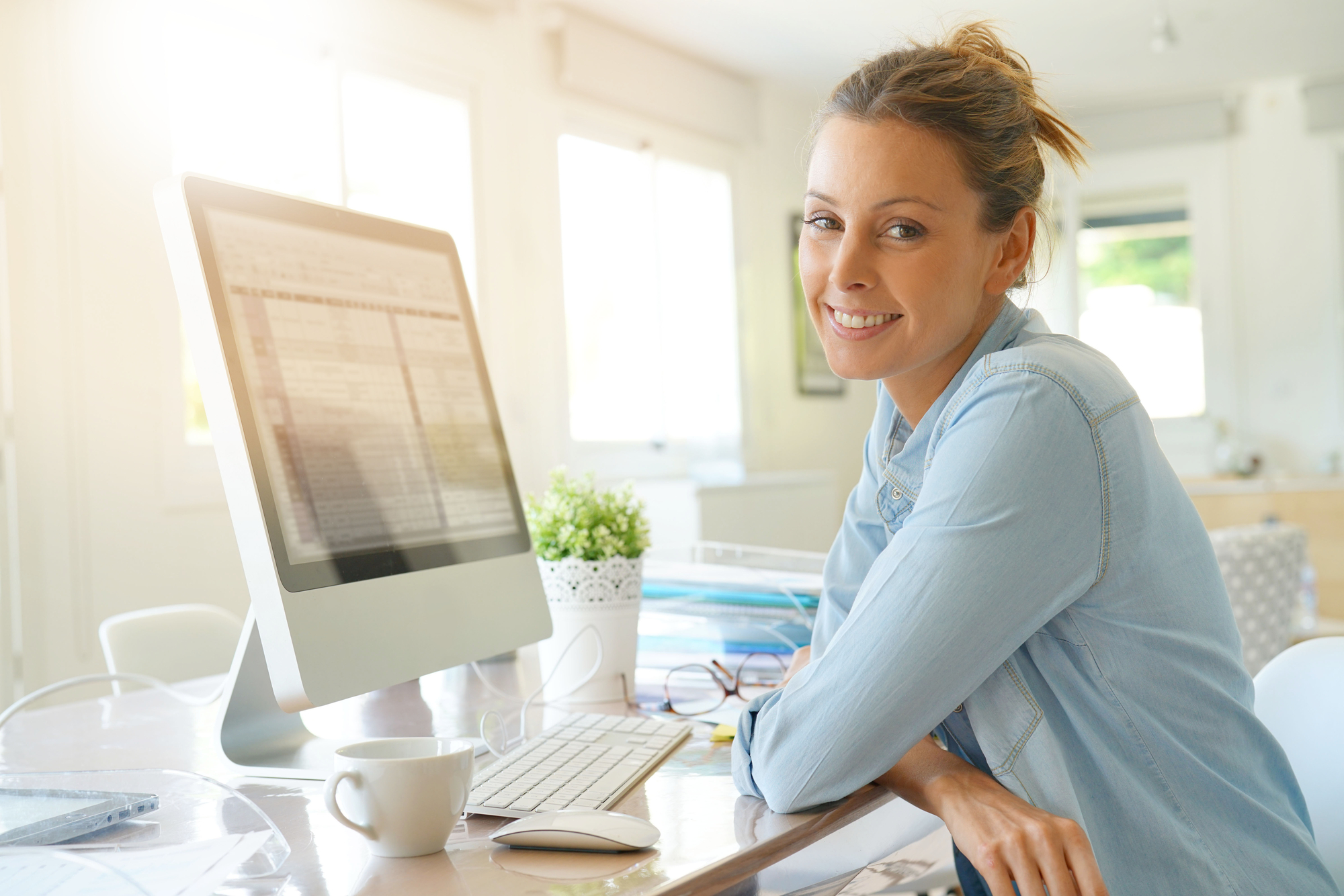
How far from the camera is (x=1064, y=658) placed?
0.90 metres

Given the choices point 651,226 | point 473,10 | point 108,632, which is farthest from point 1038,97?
point 651,226

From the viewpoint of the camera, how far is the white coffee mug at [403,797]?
739mm

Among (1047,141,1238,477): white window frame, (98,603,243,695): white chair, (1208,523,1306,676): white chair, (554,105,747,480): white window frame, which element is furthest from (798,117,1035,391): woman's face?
(1047,141,1238,477): white window frame

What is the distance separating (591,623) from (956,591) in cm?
56

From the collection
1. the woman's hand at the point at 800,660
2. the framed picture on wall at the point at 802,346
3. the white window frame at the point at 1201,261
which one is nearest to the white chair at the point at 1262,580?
the woman's hand at the point at 800,660

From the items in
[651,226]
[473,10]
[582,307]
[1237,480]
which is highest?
[473,10]

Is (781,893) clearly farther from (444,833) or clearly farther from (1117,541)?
(1117,541)

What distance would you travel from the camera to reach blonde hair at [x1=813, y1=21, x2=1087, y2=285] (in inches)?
39.2

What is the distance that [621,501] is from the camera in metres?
1.32

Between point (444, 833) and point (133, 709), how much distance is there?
789 mm

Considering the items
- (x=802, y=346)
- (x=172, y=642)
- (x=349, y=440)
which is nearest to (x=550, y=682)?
(x=349, y=440)

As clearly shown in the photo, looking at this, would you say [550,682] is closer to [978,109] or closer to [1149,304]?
[978,109]

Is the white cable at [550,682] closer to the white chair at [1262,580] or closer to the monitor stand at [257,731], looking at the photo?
the monitor stand at [257,731]

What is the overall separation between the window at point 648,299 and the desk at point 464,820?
3.32 metres
